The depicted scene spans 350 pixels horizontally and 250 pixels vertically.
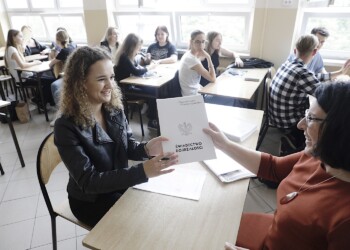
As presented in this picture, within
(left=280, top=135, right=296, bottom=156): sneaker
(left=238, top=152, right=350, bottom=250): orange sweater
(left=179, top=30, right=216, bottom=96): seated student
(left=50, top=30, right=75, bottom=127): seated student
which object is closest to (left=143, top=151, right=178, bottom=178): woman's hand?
(left=238, top=152, right=350, bottom=250): orange sweater

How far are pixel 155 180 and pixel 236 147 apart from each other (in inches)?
17.7

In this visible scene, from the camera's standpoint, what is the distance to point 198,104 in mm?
1124

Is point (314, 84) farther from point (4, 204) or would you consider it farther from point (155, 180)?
point (4, 204)

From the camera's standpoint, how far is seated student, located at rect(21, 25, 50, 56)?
208 inches

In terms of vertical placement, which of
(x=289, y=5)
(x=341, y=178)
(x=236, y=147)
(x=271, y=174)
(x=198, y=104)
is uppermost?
(x=289, y=5)

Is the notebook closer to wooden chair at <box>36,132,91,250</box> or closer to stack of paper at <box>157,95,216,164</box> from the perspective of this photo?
stack of paper at <box>157,95,216,164</box>

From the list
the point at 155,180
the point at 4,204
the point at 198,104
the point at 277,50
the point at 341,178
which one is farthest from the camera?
the point at 277,50

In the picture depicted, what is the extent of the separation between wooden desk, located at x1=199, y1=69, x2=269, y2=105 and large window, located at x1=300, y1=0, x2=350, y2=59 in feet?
3.40

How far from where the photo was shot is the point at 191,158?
112 centimetres

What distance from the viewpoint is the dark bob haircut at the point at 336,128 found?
76cm

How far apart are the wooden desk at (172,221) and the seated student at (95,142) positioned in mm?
117

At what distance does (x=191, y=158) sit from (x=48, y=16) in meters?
6.19

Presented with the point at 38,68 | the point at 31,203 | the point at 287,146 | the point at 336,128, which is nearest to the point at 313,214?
the point at 336,128

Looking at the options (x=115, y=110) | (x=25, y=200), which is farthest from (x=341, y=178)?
(x=25, y=200)
